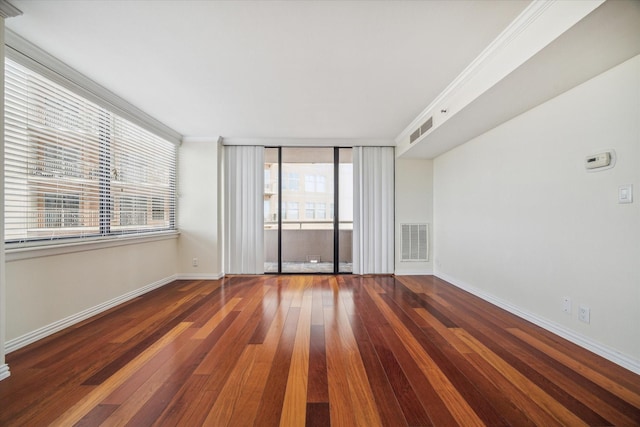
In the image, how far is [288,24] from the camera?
184 centimetres

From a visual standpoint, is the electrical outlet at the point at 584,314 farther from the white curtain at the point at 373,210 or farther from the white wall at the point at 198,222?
the white wall at the point at 198,222

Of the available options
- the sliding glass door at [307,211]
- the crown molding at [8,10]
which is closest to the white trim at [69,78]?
the crown molding at [8,10]

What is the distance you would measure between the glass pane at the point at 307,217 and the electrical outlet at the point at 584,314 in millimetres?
3875

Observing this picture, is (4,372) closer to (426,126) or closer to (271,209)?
(271,209)

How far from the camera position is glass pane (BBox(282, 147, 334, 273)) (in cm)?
554

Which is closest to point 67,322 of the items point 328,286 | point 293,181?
point 328,286

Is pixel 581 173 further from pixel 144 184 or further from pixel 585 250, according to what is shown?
pixel 144 184

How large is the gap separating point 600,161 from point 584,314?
1169 mm

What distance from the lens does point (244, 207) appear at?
452 centimetres

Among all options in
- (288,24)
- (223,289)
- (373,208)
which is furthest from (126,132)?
(373,208)

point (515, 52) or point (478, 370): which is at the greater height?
point (515, 52)

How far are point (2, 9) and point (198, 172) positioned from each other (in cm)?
274

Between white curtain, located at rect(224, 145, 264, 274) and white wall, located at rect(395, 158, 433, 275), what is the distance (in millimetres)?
2342

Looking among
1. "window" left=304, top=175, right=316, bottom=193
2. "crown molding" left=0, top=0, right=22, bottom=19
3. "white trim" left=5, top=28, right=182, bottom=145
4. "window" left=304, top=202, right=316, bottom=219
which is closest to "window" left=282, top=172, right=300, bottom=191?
"window" left=304, top=175, right=316, bottom=193
